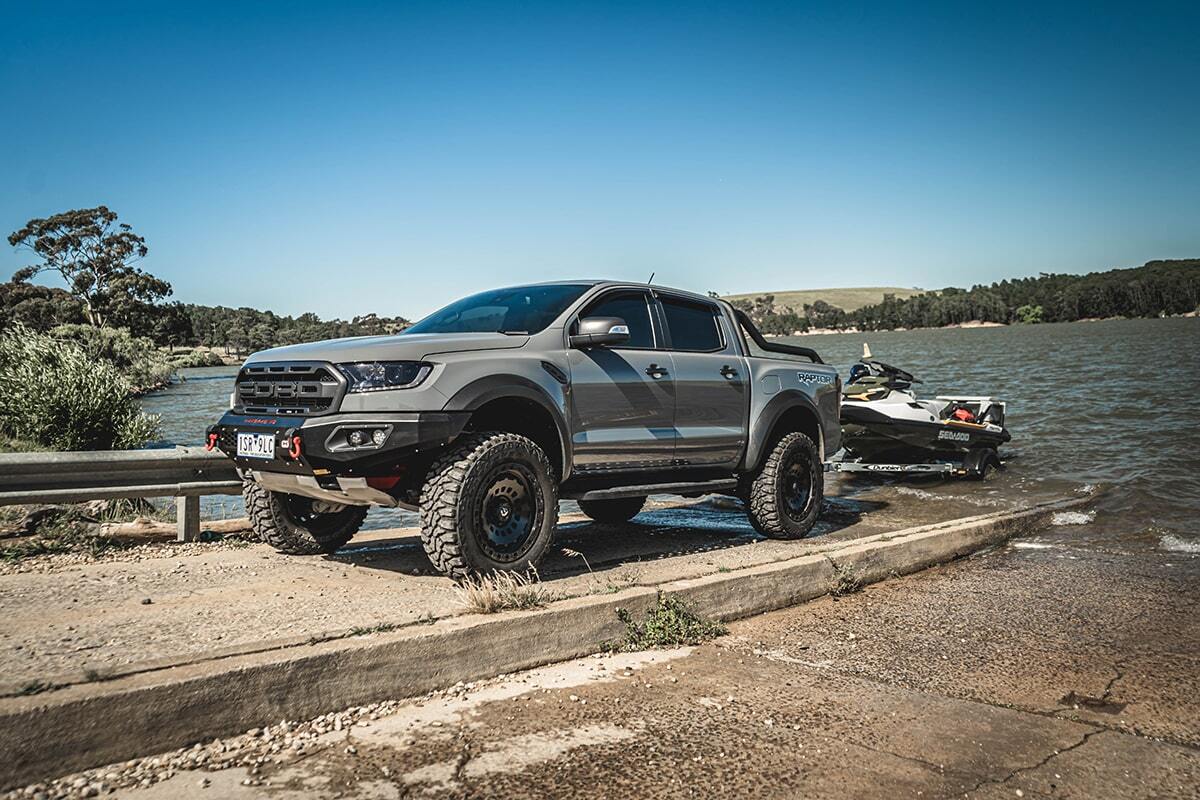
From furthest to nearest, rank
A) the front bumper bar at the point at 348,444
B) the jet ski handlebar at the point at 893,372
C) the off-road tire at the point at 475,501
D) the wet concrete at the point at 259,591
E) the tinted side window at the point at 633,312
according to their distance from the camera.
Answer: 1. the jet ski handlebar at the point at 893,372
2. the tinted side window at the point at 633,312
3. the off-road tire at the point at 475,501
4. the front bumper bar at the point at 348,444
5. the wet concrete at the point at 259,591

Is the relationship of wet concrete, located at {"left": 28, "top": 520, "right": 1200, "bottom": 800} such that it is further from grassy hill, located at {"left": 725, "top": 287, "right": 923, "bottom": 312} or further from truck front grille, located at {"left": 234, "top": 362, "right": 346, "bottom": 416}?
grassy hill, located at {"left": 725, "top": 287, "right": 923, "bottom": 312}

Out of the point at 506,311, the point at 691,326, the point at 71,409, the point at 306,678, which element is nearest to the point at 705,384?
the point at 691,326

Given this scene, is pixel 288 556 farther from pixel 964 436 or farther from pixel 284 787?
pixel 964 436

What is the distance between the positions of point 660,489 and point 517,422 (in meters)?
1.31

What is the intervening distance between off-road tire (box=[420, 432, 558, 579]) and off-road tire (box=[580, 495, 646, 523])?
305 cm

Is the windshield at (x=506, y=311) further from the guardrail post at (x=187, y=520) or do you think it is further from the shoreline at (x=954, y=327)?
the shoreline at (x=954, y=327)

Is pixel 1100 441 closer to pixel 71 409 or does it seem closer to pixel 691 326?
pixel 691 326

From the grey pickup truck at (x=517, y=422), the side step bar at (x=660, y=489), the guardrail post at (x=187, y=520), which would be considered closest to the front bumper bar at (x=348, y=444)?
the grey pickup truck at (x=517, y=422)

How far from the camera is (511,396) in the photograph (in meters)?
5.43

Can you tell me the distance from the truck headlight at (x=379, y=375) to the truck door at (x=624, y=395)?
3.91 ft

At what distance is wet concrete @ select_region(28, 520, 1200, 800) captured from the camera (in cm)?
331

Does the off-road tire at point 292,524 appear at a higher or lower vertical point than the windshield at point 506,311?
lower

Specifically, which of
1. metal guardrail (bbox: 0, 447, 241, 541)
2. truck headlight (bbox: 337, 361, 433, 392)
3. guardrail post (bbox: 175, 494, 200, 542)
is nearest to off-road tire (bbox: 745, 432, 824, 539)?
truck headlight (bbox: 337, 361, 433, 392)

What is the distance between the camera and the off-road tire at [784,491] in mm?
7445
